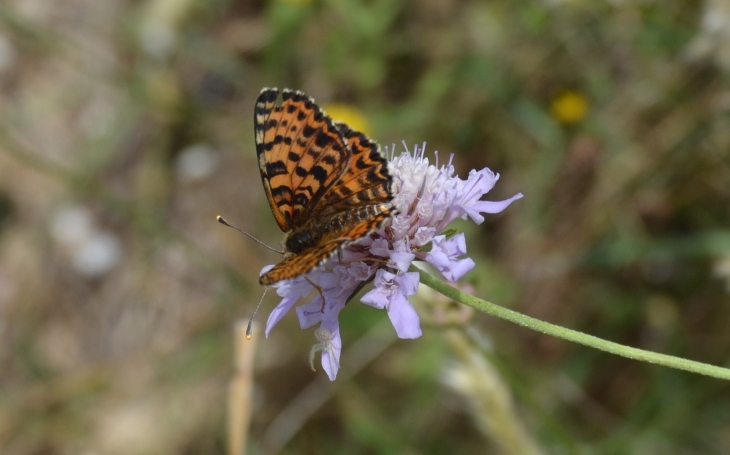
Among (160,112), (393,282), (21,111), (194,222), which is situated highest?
(21,111)

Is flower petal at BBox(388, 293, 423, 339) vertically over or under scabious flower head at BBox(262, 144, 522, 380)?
under

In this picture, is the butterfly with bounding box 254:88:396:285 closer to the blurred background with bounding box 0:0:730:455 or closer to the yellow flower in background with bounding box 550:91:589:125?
the blurred background with bounding box 0:0:730:455

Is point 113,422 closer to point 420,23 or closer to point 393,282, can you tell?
point 420,23

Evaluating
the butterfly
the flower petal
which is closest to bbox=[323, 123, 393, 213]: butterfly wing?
the butterfly

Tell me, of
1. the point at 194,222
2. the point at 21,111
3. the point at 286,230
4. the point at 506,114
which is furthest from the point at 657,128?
the point at 21,111

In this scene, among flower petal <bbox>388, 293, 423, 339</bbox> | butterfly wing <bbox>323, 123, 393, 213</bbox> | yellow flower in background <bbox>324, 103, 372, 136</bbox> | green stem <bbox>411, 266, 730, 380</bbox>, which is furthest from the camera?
yellow flower in background <bbox>324, 103, 372, 136</bbox>

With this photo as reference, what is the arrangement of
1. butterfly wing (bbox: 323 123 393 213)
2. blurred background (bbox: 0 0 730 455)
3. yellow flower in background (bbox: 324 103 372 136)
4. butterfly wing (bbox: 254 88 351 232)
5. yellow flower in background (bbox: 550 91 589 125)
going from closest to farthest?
butterfly wing (bbox: 323 123 393 213)
butterfly wing (bbox: 254 88 351 232)
blurred background (bbox: 0 0 730 455)
yellow flower in background (bbox: 550 91 589 125)
yellow flower in background (bbox: 324 103 372 136)

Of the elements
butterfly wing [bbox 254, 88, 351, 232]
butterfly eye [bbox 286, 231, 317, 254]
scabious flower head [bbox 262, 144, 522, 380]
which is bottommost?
scabious flower head [bbox 262, 144, 522, 380]
